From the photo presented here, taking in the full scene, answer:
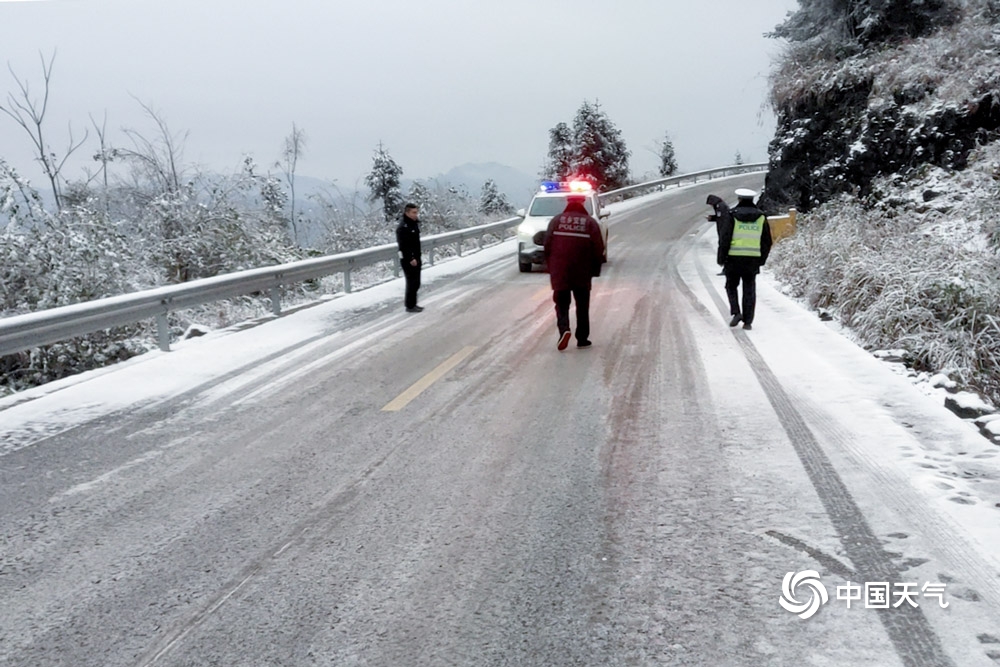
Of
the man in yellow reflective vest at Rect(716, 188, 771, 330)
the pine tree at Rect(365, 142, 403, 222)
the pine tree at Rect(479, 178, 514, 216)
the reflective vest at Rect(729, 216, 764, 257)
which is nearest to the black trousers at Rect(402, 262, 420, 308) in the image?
the man in yellow reflective vest at Rect(716, 188, 771, 330)

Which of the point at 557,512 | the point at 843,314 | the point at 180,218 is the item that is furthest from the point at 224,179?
the point at 557,512

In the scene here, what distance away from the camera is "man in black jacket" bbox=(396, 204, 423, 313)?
1109 centimetres

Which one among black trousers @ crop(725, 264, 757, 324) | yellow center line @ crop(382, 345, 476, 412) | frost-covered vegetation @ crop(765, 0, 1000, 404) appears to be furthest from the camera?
black trousers @ crop(725, 264, 757, 324)

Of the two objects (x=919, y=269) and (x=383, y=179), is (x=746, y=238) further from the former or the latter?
(x=383, y=179)

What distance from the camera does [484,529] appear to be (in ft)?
11.4

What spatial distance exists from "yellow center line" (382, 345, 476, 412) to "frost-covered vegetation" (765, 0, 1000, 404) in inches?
186

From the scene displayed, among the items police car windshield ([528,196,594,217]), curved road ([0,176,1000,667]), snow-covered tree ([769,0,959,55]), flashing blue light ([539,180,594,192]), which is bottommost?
curved road ([0,176,1000,667])

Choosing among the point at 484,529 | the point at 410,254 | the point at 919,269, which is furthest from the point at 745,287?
the point at 484,529

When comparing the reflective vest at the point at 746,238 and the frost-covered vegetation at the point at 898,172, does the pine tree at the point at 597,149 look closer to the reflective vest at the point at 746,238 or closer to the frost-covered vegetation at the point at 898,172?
the frost-covered vegetation at the point at 898,172

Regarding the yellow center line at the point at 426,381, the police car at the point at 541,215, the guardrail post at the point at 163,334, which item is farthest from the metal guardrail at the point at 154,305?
the yellow center line at the point at 426,381

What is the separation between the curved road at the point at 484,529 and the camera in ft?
8.48

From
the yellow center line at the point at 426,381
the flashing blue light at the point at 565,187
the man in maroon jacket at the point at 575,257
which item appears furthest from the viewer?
the flashing blue light at the point at 565,187

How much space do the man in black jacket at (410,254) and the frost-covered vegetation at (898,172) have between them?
631cm

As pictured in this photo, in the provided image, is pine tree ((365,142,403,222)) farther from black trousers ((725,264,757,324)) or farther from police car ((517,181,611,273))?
black trousers ((725,264,757,324))
